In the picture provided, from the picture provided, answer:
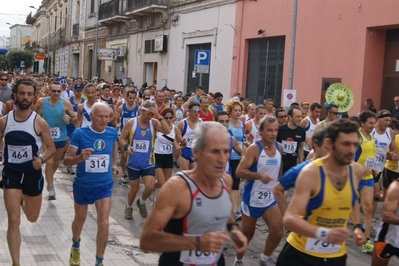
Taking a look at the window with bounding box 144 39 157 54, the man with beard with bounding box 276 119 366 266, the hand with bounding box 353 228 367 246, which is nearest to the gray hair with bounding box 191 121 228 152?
the man with beard with bounding box 276 119 366 266

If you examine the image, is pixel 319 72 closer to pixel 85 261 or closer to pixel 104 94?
pixel 104 94

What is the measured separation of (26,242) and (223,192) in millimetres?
4118

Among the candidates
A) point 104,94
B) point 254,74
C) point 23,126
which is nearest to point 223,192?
point 23,126

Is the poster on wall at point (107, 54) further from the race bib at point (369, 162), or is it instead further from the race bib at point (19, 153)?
the race bib at point (19, 153)

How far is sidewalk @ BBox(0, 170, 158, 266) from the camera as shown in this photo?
6.40 metres

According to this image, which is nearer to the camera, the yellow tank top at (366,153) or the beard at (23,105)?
the beard at (23,105)

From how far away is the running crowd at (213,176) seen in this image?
3461 millimetres

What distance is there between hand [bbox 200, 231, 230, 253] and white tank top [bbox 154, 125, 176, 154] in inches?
243

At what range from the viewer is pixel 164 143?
31.3 ft

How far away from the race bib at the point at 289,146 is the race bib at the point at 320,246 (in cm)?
547

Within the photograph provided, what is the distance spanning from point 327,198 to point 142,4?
28142mm

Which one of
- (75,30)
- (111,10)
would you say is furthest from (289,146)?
(75,30)

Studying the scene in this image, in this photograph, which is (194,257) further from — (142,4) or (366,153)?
(142,4)

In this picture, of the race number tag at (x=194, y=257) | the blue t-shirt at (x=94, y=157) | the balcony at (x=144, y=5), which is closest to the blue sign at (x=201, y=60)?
the blue t-shirt at (x=94, y=157)
